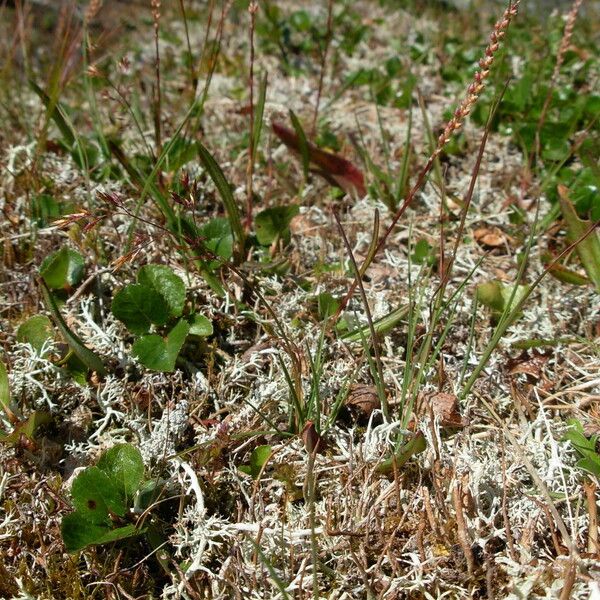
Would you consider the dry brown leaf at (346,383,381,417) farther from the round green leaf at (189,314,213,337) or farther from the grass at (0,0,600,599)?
the round green leaf at (189,314,213,337)

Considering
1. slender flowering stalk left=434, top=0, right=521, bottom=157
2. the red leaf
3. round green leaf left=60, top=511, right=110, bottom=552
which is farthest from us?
the red leaf

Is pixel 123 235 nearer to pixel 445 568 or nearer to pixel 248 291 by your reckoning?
pixel 248 291

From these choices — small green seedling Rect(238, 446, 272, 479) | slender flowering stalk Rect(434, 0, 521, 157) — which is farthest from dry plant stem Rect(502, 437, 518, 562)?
slender flowering stalk Rect(434, 0, 521, 157)

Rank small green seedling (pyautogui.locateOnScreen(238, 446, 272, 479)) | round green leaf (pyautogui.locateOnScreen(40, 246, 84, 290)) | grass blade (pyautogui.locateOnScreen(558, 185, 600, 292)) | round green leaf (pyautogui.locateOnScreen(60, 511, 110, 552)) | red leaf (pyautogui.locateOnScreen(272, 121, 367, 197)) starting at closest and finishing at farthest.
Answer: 1. round green leaf (pyautogui.locateOnScreen(60, 511, 110, 552))
2. small green seedling (pyautogui.locateOnScreen(238, 446, 272, 479))
3. round green leaf (pyautogui.locateOnScreen(40, 246, 84, 290))
4. grass blade (pyautogui.locateOnScreen(558, 185, 600, 292))
5. red leaf (pyautogui.locateOnScreen(272, 121, 367, 197))

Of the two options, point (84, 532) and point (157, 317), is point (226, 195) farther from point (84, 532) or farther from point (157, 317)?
point (84, 532)

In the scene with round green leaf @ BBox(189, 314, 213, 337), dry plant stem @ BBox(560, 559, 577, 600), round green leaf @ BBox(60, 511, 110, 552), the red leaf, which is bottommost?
round green leaf @ BBox(60, 511, 110, 552)

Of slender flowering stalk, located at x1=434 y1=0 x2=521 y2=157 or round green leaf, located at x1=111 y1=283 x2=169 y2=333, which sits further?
round green leaf, located at x1=111 y1=283 x2=169 y2=333

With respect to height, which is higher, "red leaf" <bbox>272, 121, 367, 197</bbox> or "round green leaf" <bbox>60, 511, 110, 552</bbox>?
"red leaf" <bbox>272, 121, 367, 197</bbox>
